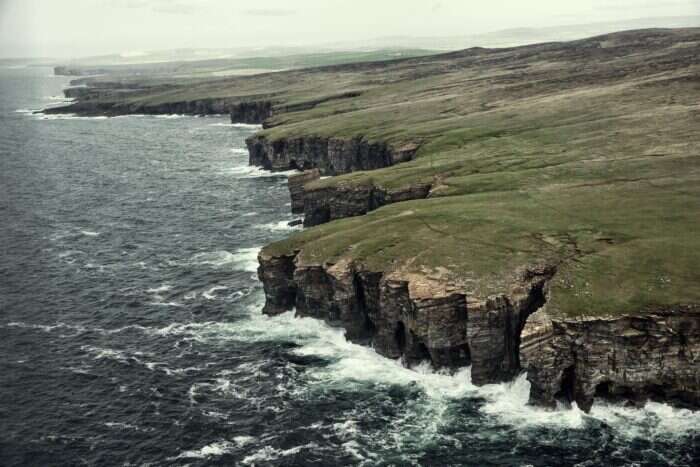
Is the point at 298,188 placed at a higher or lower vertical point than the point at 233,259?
higher

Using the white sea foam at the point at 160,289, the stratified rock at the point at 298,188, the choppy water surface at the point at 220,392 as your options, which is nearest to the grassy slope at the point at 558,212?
the choppy water surface at the point at 220,392

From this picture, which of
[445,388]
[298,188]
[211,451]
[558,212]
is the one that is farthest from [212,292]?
[558,212]

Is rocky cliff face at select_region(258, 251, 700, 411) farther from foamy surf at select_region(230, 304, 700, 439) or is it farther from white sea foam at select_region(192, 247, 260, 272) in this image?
white sea foam at select_region(192, 247, 260, 272)

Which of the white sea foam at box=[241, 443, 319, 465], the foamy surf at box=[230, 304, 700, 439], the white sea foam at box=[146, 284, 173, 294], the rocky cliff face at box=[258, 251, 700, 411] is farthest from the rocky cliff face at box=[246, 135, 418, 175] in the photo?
the white sea foam at box=[241, 443, 319, 465]

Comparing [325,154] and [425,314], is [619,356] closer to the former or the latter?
[425,314]

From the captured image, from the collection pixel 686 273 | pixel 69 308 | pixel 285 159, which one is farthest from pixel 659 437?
pixel 285 159

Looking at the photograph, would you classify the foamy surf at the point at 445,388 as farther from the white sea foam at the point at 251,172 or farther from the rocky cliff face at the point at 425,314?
the white sea foam at the point at 251,172
